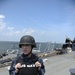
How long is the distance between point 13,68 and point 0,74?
5.68m

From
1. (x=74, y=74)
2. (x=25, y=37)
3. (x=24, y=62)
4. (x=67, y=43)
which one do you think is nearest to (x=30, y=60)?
(x=24, y=62)

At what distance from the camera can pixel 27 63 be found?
2.92 m

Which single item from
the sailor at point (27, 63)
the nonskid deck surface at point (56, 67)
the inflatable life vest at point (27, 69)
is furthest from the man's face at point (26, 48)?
the nonskid deck surface at point (56, 67)

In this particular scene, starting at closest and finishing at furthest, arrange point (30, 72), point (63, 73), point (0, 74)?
point (30, 72) → point (0, 74) → point (63, 73)

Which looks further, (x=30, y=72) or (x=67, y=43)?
(x=67, y=43)

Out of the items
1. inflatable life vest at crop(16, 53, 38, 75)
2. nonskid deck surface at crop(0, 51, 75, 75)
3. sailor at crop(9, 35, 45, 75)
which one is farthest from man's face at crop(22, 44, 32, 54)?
nonskid deck surface at crop(0, 51, 75, 75)

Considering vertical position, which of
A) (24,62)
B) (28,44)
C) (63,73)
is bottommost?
(63,73)

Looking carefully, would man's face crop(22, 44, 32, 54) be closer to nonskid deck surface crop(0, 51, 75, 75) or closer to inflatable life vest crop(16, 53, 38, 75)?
inflatable life vest crop(16, 53, 38, 75)

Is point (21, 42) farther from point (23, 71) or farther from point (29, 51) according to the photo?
Answer: point (23, 71)

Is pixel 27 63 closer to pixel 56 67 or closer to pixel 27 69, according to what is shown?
pixel 27 69

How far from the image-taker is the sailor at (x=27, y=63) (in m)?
2.87

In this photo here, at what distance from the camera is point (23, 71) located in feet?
9.37

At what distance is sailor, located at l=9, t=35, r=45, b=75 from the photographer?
9.40ft

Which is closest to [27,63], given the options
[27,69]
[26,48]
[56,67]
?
[27,69]
